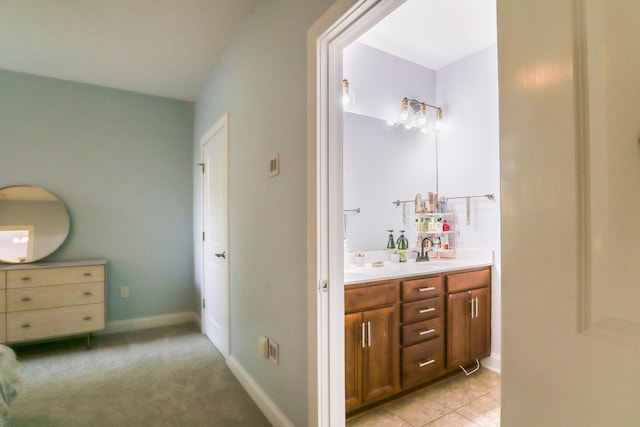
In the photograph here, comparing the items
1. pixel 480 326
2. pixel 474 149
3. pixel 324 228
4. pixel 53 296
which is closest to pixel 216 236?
pixel 53 296

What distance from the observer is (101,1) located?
1991mm

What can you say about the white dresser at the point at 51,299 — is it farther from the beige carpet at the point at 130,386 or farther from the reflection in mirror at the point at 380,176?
the reflection in mirror at the point at 380,176

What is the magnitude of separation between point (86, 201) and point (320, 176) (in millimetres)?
2994

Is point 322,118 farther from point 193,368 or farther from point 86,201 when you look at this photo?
point 86,201

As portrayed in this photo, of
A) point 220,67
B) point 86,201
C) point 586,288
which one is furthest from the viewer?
point 86,201

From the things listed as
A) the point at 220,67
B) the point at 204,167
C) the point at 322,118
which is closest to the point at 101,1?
the point at 220,67

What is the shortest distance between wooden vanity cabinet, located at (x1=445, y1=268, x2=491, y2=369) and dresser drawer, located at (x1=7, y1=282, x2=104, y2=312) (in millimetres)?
3053

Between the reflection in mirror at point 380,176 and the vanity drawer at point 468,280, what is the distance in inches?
24.9

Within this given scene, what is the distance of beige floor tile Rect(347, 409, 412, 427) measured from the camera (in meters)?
1.77

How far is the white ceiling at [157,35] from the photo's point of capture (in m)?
2.08

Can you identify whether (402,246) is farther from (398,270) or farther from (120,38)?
(120,38)

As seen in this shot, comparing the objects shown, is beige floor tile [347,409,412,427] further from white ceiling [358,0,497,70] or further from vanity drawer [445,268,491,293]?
white ceiling [358,0,497,70]

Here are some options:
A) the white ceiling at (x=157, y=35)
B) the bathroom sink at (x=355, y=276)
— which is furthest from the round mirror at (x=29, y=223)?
the bathroom sink at (x=355, y=276)

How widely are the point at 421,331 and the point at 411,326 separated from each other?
0.35 ft
